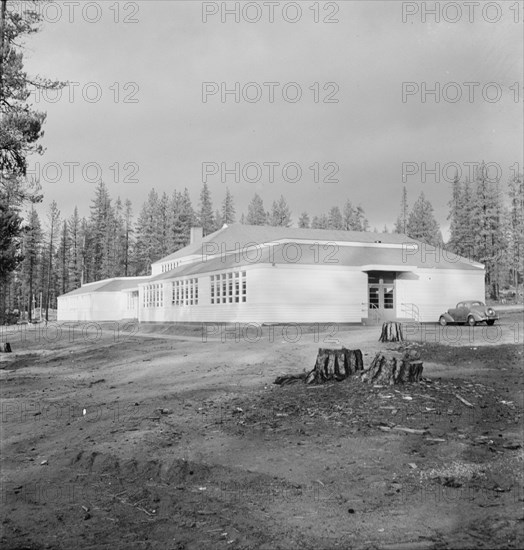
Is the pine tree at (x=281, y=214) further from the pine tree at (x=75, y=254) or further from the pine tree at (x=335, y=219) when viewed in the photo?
the pine tree at (x=75, y=254)

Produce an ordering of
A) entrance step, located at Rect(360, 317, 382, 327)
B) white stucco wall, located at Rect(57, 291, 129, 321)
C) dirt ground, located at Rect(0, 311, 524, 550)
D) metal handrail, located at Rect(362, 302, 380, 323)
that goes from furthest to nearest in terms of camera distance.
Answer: white stucco wall, located at Rect(57, 291, 129, 321), metal handrail, located at Rect(362, 302, 380, 323), entrance step, located at Rect(360, 317, 382, 327), dirt ground, located at Rect(0, 311, 524, 550)

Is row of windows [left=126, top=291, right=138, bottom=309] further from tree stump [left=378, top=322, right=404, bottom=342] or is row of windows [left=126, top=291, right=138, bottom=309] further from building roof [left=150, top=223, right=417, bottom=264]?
tree stump [left=378, top=322, right=404, bottom=342]

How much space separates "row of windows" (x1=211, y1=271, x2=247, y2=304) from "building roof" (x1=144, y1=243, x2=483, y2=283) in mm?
536

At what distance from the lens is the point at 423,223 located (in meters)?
86.2

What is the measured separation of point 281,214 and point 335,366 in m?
89.5

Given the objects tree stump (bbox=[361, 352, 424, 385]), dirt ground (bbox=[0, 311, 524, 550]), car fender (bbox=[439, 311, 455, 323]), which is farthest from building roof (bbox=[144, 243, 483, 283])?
tree stump (bbox=[361, 352, 424, 385])

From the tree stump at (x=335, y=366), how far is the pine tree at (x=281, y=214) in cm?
8748

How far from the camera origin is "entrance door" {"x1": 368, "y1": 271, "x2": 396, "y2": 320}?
104 ft

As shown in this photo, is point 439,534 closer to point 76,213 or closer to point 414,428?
point 414,428

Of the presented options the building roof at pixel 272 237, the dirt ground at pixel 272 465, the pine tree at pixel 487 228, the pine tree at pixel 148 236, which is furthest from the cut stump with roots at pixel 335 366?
the pine tree at pixel 148 236

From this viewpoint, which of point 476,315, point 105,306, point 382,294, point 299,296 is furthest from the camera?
point 105,306

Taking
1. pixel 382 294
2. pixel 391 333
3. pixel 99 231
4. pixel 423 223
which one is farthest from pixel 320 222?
pixel 391 333

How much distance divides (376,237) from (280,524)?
38.2 m

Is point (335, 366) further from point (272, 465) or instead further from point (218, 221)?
point (218, 221)
